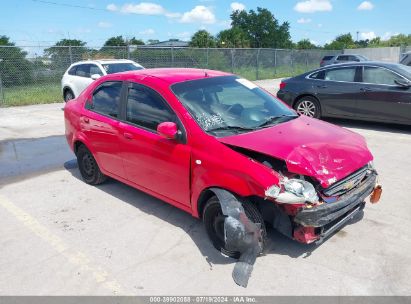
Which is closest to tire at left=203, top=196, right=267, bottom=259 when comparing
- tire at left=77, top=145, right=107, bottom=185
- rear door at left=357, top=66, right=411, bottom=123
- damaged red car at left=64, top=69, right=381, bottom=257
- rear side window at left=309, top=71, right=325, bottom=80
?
damaged red car at left=64, top=69, right=381, bottom=257

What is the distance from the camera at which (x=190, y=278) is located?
3.39 metres

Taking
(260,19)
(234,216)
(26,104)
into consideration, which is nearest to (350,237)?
(234,216)

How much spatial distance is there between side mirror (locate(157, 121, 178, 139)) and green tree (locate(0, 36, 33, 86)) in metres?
14.1

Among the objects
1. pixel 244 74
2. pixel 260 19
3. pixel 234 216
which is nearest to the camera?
pixel 234 216

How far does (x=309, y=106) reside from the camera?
9641mm

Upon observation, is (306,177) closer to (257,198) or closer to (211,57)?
(257,198)

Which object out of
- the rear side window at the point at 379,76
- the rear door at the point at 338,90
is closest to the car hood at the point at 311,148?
the rear side window at the point at 379,76

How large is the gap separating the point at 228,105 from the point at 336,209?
1572 millimetres

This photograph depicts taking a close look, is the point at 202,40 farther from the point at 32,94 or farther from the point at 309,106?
the point at 309,106

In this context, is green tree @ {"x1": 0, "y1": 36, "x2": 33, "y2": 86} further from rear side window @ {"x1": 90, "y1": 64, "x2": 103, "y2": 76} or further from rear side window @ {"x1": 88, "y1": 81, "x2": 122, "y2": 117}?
rear side window @ {"x1": 88, "y1": 81, "x2": 122, "y2": 117}

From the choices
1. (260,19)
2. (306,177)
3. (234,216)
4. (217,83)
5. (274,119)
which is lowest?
(234,216)

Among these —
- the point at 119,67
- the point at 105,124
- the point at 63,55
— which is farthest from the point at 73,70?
the point at 105,124

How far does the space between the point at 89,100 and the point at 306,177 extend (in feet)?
10.8

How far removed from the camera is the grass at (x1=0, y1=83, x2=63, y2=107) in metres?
15.5
